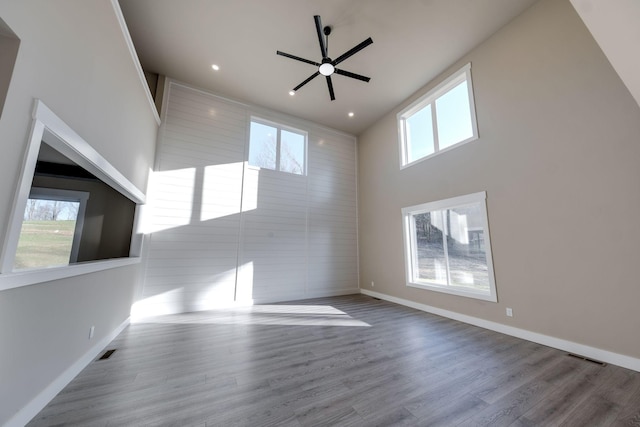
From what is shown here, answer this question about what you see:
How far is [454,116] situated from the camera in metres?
4.52

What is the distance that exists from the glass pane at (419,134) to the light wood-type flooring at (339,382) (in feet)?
11.5

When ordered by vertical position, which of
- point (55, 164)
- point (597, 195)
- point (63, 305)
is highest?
point (55, 164)

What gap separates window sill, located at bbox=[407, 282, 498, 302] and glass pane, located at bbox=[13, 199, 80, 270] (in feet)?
16.8

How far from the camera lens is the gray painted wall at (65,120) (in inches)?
55.4

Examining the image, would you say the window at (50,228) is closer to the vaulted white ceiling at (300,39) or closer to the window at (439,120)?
the vaulted white ceiling at (300,39)

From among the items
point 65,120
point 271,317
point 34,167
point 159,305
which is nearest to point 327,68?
point 65,120

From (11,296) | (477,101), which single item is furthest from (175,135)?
(477,101)

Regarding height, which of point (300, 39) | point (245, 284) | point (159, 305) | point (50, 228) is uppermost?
point (300, 39)

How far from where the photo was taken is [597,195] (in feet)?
8.96

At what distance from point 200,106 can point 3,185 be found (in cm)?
437

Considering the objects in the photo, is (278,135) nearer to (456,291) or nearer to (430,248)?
(430,248)

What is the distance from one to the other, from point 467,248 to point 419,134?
8.68ft

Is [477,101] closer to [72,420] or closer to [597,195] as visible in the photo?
[597,195]

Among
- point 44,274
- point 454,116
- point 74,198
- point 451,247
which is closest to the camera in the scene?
point 44,274
